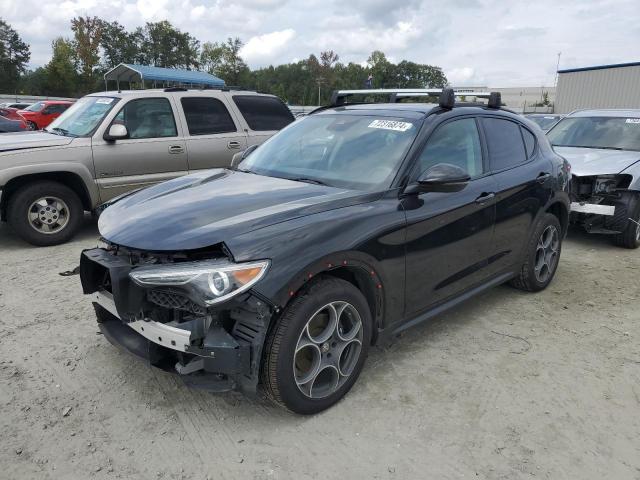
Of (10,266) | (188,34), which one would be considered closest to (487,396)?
(10,266)

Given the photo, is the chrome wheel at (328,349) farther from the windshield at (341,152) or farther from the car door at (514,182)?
the car door at (514,182)

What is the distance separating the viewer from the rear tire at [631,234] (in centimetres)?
642

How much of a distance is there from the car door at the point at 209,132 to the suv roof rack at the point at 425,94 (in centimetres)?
299

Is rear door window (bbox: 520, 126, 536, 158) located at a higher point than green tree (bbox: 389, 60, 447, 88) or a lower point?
lower

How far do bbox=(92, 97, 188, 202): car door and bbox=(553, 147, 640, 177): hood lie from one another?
525cm

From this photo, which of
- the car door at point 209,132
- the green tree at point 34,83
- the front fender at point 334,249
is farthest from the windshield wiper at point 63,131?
the green tree at point 34,83

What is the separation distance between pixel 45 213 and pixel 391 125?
460 cm

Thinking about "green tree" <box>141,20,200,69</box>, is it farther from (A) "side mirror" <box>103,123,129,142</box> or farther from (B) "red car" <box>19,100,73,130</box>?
(A) "side mirror" <box>103,123,129,142</box>

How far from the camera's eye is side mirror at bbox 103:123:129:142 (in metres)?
6.24

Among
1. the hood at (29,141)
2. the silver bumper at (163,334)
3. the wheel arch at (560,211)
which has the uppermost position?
the hood at (29,141)

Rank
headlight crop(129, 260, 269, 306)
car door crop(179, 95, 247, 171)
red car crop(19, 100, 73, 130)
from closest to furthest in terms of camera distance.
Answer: headlight crop(129, 260, 269, 306) < car door crop(179, 95, 247, 171) < red car crop(19, 100, 73, 130)

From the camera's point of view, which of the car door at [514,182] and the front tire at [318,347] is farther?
the car door at [514,182]

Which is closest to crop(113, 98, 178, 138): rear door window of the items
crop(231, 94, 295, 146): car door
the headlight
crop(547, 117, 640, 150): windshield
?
crop(231, 94, 295, 146): car door

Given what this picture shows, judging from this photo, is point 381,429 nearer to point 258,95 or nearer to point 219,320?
point 219,320
